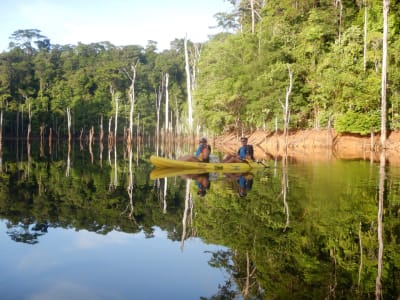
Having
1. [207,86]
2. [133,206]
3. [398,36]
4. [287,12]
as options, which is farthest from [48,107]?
[133,206]

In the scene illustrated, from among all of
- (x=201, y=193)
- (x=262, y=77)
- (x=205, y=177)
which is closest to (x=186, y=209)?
(x=201, y=193)

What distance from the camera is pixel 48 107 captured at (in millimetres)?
63688

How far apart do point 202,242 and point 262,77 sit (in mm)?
31810

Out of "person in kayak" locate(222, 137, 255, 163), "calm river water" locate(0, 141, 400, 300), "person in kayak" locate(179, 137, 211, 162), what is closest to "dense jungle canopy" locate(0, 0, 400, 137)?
"person in kayak" locate(222, 137, 255, 163)

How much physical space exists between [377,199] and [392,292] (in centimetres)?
542

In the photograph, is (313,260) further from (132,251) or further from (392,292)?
(132,251)

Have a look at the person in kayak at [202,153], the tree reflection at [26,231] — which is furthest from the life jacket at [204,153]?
the tree reflection at [26,231]

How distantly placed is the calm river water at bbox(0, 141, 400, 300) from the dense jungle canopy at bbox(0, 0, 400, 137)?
68.2 feet

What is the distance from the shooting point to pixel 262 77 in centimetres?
3709

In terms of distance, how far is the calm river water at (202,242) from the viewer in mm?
4824

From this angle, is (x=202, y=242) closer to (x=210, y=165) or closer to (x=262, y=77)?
(x=210, y=165)

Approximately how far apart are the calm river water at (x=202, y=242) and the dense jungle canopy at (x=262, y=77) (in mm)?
20797

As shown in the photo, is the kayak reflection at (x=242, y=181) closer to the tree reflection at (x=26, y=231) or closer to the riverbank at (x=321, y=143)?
the tree reflection at (x=26, y=231)

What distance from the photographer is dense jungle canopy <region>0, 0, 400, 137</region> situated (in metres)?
30.9
